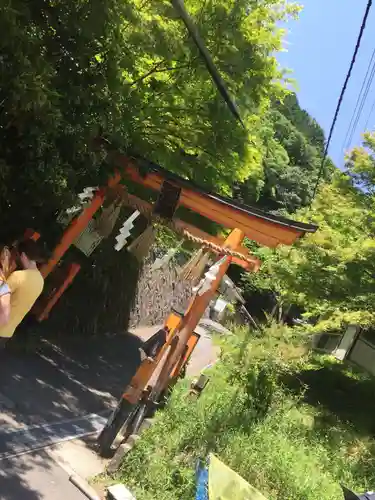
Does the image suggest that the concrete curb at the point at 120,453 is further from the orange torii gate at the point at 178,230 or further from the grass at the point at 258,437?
the orange torii gate at the point at 178,230

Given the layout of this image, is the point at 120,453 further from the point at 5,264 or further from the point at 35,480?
the point at 5,264

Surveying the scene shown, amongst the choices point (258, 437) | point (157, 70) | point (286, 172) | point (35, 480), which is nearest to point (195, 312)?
point (258, 437)

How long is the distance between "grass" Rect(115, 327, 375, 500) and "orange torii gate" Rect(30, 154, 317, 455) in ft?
1.53

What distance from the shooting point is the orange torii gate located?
7.48 meters

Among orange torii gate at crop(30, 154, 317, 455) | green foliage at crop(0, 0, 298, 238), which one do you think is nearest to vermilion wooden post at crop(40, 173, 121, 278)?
orange torii gate at crop(30, 154, 317, 455)

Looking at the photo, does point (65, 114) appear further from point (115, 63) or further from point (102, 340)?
point (102, 340)

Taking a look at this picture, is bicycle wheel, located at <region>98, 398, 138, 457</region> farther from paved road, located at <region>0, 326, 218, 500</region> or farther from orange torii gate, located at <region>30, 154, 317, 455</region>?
paved road, located at <region>0, 326, 218, 500</region>

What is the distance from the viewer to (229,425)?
7.30 metres

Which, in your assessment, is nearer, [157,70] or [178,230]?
[178,230]

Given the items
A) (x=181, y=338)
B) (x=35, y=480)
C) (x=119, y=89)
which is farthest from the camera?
(x=119, y=89)

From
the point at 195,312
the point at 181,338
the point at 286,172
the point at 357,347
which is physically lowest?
the point at 181,338

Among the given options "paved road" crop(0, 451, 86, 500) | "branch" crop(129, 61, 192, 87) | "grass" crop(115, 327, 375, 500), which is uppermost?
"branch" crop(129, 61, 192, 87)

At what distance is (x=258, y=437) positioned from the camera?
288 inches

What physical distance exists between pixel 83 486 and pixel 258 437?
250 cm
